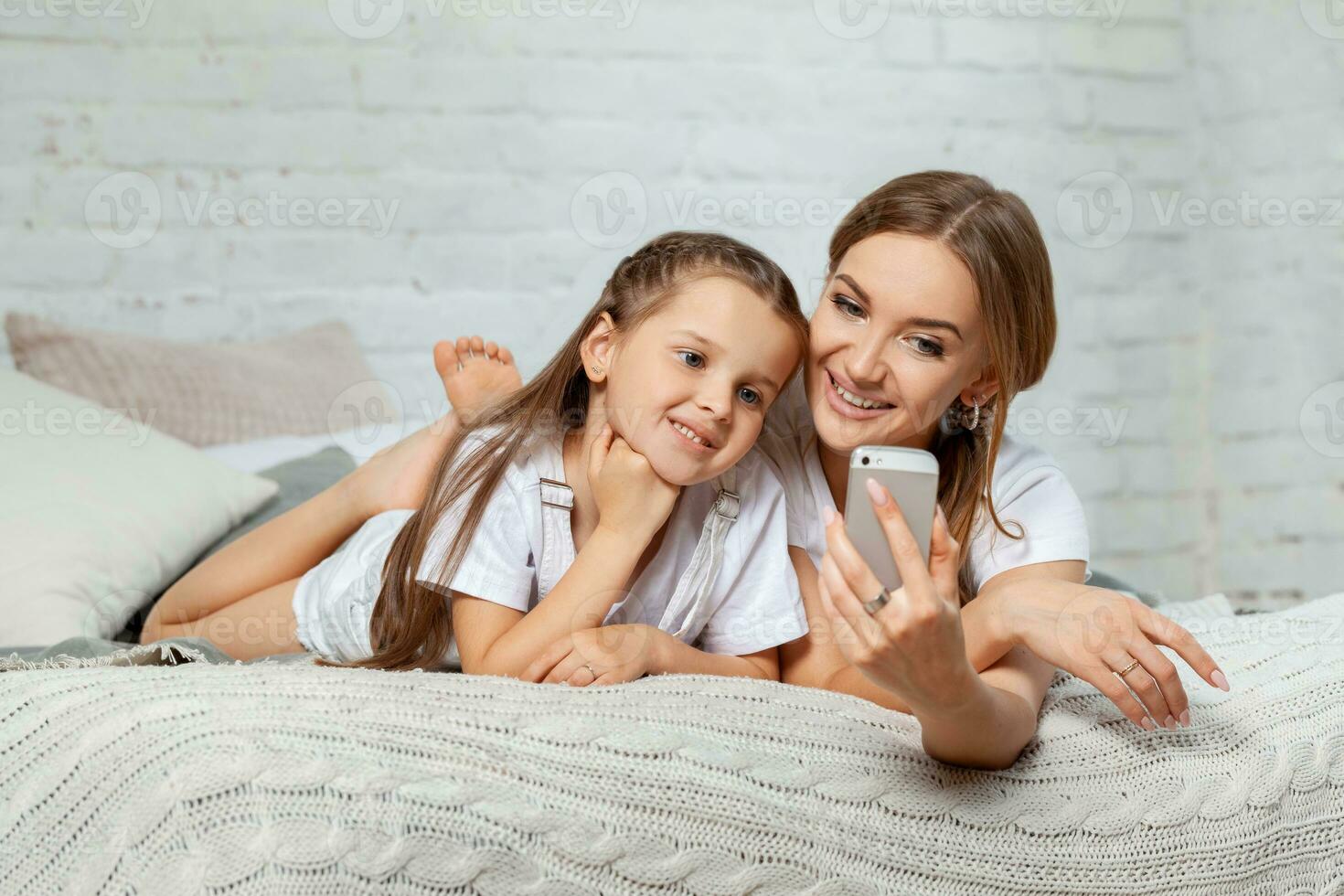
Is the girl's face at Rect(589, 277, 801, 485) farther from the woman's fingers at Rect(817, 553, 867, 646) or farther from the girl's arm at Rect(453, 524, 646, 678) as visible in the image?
the woman's fingers at Rect(817, 553, 867, 646)

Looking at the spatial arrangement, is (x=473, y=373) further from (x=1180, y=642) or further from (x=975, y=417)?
(x=1180, y=642)

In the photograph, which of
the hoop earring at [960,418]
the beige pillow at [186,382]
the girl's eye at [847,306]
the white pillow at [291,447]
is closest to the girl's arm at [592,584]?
the girl's eye at [847,306]

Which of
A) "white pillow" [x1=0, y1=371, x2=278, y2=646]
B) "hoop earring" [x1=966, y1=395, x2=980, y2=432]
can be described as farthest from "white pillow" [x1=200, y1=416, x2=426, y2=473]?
"hoop earring" [x1=966, y1=395, x2=980, y2=432]

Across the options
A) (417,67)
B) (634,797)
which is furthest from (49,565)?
(417,67)

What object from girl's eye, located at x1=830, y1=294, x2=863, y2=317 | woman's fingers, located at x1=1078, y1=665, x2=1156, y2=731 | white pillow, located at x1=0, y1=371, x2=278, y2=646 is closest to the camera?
woman's fingers, located at x1=1078, y1=665, x2=1156, y2=731

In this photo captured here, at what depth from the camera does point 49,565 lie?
4.44 ft

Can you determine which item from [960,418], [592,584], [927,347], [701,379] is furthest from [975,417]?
[592,584]

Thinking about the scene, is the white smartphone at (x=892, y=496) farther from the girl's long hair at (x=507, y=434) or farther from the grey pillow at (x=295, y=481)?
the grey pillow at (x=295, y=481)

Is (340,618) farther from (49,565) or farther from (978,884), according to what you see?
(978,884)

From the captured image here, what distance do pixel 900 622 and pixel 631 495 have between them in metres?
0.40

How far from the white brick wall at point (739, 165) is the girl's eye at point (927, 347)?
34.8 inches

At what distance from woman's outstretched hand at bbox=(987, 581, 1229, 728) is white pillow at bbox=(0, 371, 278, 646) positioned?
3.57 ft

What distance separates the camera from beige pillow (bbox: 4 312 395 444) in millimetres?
Result: 1891

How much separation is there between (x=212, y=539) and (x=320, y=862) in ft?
3.06
